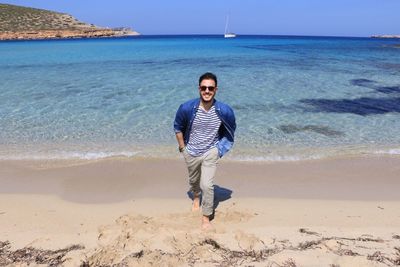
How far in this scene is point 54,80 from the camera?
18.6m

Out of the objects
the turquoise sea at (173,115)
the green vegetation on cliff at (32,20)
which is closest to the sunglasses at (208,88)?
the turquoise sea at (173,115)

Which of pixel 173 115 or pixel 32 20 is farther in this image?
pixel 32 20

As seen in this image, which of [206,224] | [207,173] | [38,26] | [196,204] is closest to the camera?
[206,224]

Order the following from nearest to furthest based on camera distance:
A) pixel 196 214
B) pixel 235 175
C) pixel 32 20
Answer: pixel 196 214 < pixel 235 175 < pixel 32 20

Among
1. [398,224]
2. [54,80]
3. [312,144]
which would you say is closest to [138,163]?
[312,144]

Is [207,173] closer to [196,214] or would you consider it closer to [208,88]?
[196,214]

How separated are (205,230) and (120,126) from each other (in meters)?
5.99

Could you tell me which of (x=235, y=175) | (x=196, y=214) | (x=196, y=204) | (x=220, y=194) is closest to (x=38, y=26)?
(x=235, y=175)

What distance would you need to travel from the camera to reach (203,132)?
4.67 m

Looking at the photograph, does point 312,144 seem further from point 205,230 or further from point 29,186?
point 29,186

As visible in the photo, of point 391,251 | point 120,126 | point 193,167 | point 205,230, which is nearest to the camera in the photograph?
point 391,251

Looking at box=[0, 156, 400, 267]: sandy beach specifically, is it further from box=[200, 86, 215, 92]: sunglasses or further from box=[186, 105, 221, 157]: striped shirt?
box=[200, 86, 215, 92]: sunglasses

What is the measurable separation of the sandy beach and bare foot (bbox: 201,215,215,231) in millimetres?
86

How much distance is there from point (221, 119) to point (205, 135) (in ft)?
0.89
